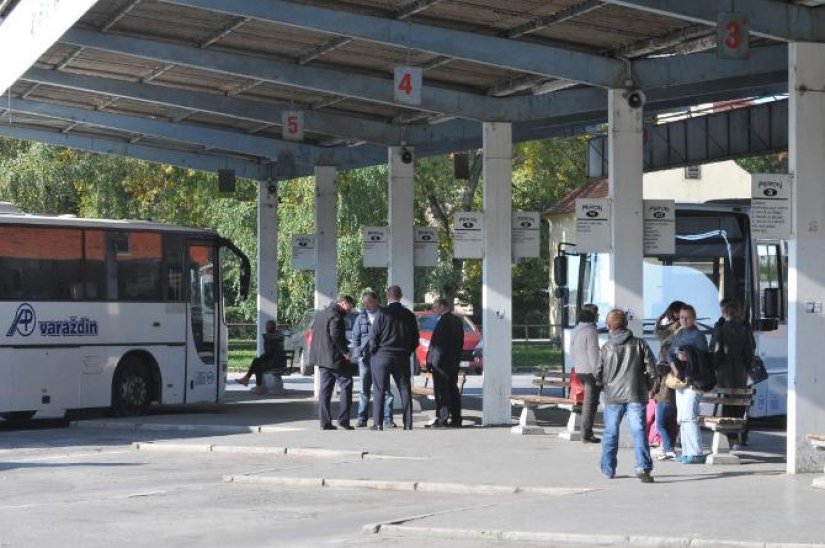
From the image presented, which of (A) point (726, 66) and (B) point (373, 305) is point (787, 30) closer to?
(A) point (726, 66)

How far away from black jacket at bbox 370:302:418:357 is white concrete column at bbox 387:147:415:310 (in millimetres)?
4831

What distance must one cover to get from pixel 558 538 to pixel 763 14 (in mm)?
7203

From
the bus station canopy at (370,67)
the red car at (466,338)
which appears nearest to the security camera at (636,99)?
the bus station canopy at (370,67)

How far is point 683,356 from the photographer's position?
62.5 feet

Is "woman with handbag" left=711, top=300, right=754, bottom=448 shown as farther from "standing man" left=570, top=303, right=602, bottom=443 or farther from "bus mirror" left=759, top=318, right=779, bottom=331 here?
"bus mirror" left=759, top=318, right=779, bottom=331

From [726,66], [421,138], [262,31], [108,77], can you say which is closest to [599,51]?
[726,66]

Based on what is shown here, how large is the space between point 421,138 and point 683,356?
10927 millimetres

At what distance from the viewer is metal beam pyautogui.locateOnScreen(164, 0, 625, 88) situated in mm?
21266

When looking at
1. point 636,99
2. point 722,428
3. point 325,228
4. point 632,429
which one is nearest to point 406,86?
point 636,99

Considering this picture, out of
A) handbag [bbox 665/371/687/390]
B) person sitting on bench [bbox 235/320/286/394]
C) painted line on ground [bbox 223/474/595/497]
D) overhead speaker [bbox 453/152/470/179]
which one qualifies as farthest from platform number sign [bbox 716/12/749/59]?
person sitting on bench [bbox 235/320/286/394]

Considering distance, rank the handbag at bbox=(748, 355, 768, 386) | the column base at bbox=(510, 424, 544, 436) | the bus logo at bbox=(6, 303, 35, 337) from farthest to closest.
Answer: the bus logo at bbox=(6, 303, 35, 337) → the column base at bbox=(510, 424, 544, 436) → the handbag at bbox=(748, 355, 768, 386)

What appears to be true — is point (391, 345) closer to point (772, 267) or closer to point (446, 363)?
point (446, 363)

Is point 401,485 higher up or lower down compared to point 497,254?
lower down

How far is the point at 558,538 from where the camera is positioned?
13.2 meters
